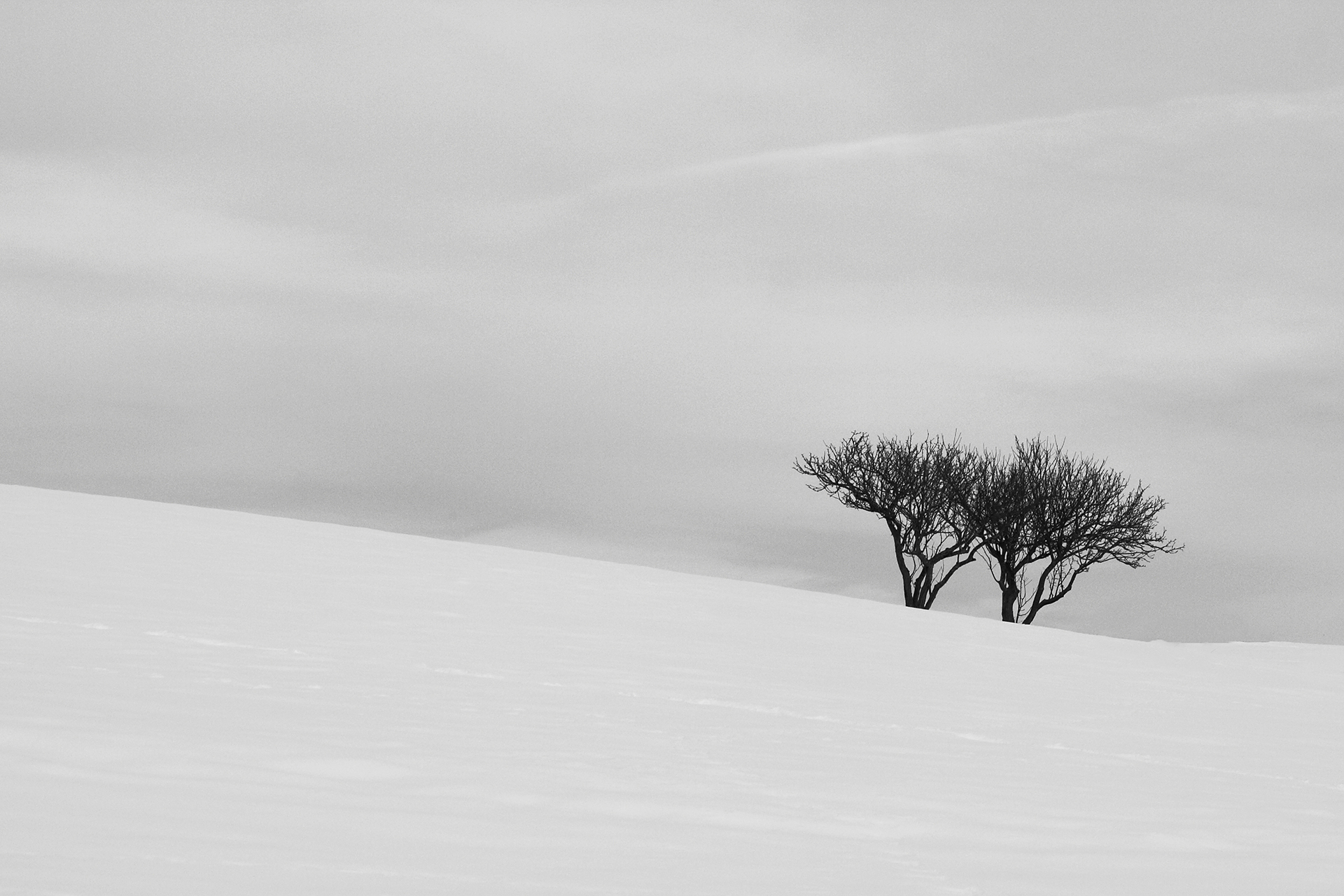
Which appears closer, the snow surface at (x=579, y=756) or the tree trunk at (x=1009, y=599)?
the snow surface at (x=579, y=756)

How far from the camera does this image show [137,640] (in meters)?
3.95

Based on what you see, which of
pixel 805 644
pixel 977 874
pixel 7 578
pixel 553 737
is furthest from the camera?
pixel 805 644

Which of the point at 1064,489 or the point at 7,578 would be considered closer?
the point at 7,578

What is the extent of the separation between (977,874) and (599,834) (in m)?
0.64

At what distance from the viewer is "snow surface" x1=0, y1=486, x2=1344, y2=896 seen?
1970 millimetres

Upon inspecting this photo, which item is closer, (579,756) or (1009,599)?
(579,756)

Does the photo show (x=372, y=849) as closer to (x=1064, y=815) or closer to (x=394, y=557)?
(x=1064, y=815)

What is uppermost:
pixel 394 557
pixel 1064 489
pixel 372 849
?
pixel 1064 489

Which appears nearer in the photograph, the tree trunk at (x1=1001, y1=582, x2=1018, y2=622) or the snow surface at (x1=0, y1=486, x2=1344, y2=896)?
the snow surface at (x1=0, y1=486, x2=1344, y2=896)

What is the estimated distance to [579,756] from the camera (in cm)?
283

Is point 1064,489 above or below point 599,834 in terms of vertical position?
above

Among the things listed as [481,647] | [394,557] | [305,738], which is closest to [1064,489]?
[394,557]

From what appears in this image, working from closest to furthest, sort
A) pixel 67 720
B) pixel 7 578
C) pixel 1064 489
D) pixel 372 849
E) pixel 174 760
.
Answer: pixel 372 849 → pixel 174 760 → pixel 67 720 → pixel 7 578 → pixel 1064 489

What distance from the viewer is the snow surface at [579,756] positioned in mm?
1970
